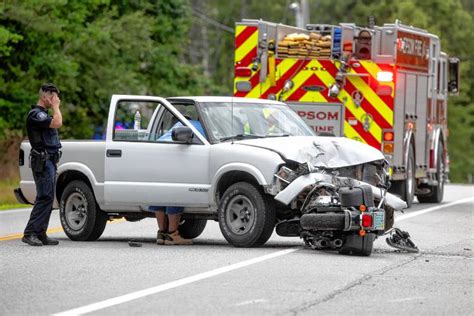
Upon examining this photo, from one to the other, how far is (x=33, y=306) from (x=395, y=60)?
14.4 metres

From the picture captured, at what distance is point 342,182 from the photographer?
15625 mm

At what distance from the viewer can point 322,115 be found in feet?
80.9

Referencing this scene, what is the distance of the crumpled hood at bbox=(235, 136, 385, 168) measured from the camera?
51.1 ft

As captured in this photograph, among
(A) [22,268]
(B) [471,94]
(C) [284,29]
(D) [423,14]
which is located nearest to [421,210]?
(C) [284,29]

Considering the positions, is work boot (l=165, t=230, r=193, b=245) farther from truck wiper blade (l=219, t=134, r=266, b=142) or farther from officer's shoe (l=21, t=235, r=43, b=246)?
officer's shoe (l=21, t=235, r=43, b=246)

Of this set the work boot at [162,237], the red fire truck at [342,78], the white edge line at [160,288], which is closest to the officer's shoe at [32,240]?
the work boot at [162,237]

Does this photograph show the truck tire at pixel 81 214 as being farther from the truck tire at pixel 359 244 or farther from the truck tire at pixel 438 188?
the truck tire at pixel 438 188

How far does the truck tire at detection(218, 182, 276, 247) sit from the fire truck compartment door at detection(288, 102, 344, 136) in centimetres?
889

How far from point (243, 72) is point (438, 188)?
16.6 feet

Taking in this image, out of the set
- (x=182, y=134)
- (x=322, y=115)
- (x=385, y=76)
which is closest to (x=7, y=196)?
(x=322, y=115)

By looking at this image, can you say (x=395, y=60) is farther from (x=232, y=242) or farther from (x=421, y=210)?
(x=232, y=242)

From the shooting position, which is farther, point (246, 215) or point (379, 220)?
point (246, 215)

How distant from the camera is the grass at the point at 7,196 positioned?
25.8m

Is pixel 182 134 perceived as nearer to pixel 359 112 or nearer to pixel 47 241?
pixel 47 241
